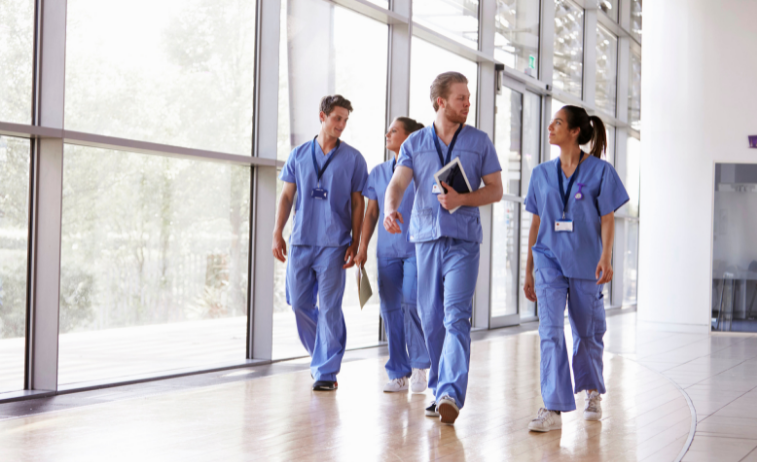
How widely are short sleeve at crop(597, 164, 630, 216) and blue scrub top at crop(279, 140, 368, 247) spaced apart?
4.43 ft

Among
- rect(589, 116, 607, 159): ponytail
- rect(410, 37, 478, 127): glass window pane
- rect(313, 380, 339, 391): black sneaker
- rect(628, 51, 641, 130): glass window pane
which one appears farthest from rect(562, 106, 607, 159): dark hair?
rect(628, 51, 641, 130): glass window pane

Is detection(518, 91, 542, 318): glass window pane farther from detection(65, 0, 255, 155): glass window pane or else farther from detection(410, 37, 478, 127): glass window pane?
detection(65, 0, 255, 155): glass window pane

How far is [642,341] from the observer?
22.7 ft

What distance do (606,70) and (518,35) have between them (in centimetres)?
373

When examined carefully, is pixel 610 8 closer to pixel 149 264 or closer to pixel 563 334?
pixel 149 264

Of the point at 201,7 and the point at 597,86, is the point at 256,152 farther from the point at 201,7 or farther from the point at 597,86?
the point at 597,86

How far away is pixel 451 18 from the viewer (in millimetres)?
7449

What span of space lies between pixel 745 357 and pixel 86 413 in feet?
15.6

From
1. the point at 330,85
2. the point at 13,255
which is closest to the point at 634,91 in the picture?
the point at 330,85

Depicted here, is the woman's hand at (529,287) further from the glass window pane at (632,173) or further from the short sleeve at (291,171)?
the glass window pane at (632,173)

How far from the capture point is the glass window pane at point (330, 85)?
5.50m

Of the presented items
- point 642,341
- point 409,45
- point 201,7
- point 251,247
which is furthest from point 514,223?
point 201,7

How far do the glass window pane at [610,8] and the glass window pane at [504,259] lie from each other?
13.4 feet

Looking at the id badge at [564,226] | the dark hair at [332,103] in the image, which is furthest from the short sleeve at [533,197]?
the dark hair at [332,103]
